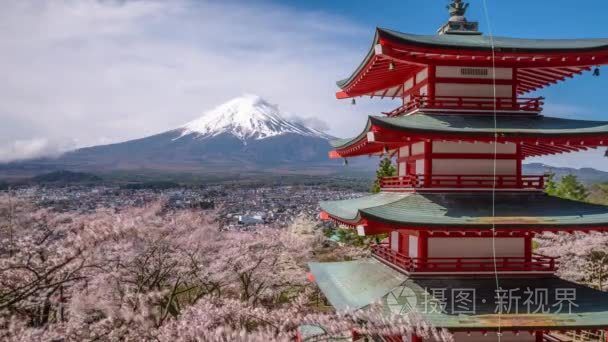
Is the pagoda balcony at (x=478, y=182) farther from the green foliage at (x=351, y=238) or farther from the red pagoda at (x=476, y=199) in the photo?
the green foliage at (x=351, y=238)

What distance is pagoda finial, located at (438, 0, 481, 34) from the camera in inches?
487

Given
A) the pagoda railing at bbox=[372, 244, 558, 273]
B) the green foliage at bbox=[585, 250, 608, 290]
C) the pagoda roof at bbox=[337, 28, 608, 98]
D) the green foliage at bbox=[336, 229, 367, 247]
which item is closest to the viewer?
the pagoda roof at bbox=[337, 28, 608, 98]

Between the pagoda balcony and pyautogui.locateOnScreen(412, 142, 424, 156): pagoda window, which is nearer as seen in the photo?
the pagoda balcony

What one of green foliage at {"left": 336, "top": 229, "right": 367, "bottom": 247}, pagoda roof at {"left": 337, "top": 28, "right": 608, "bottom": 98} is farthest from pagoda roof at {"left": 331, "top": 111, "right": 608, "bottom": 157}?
green foliage at {"left": 336, "top": 229, "right": 367, "bottom": 247}

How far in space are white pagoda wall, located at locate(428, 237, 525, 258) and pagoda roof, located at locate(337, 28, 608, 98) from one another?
388 cm

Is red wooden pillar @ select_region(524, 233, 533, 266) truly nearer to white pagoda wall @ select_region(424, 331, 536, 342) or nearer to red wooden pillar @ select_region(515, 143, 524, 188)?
red wooden pillar @ select_region(515, 143, 524, 188)

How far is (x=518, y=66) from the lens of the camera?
11.0m

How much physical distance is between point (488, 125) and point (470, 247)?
265 centimetres

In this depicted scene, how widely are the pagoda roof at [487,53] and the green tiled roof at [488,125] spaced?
3.91 feet

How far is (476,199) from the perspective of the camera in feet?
34.2

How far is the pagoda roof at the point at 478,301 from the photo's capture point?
870cm

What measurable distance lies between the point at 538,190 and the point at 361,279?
4472 mm

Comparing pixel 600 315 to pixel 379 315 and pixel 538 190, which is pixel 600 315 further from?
pixel 379 315

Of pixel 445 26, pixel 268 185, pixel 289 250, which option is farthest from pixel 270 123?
pixel 445 26
